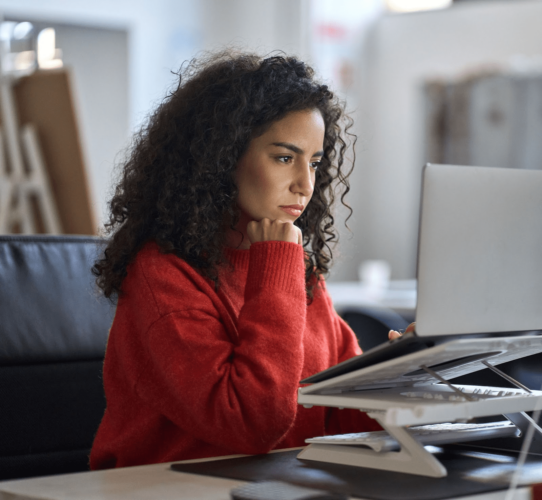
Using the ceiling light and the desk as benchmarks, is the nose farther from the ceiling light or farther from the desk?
the ceiling light

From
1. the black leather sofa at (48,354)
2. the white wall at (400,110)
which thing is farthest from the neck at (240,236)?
the white wall at (400,110)

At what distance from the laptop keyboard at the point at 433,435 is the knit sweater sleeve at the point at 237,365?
83mm

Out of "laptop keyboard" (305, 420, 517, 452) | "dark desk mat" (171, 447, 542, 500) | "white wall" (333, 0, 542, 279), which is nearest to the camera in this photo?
"dark desk mat" (171, 447, 542, 500)

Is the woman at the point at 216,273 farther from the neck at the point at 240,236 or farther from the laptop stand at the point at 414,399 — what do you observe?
the laptop stand at the point at 414,399

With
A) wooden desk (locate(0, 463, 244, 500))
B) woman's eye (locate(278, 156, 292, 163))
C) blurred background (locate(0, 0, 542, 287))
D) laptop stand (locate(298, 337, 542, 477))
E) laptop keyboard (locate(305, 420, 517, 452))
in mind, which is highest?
blurred background (locate(0, 0, 542, 287))

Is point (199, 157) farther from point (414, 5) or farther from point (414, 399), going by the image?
point (414, 5)

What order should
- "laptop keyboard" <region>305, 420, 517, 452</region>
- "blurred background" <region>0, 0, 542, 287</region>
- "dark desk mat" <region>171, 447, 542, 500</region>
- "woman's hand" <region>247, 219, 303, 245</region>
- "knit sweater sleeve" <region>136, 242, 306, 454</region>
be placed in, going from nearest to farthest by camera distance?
"dark desk mat" <region>171, 447, 542, 500</region>
"laptop keyboard" <region>305, 420, 517, 452</region>
"knit sweater sleeve" <region>136, 242, 306, 454</region>
"woman's hand" <region>247, 219, 303, 245</region>
"blurred background" <region>0, 0, 542, 287</region>

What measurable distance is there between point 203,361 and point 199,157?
330 millimetres

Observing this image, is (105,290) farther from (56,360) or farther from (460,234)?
(460,234)

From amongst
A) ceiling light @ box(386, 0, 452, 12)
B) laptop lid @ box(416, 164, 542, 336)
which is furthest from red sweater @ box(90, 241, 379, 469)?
ceiling light @ box(386, 0, 452, 12)

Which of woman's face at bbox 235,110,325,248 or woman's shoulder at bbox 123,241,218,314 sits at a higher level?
woman's face at bbox 235,110,325,248

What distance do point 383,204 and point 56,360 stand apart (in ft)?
12.9

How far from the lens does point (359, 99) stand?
5.05 meters

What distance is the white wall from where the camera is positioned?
15.7 ft
